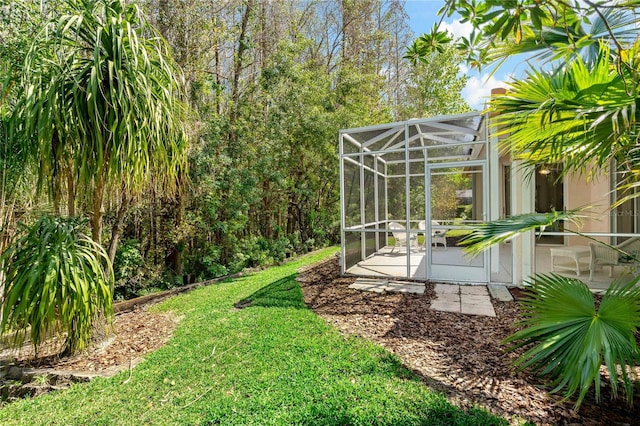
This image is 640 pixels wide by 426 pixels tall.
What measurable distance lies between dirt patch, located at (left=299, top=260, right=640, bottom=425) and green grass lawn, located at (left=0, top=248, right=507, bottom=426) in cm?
23

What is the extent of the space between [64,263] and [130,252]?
3148 mm

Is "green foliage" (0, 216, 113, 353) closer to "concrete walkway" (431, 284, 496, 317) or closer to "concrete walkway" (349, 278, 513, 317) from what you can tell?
"concrete walkway" (349, 278, 513, 317)

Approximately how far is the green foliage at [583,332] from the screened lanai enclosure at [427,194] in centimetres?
326

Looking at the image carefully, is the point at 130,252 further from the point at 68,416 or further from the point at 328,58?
the point at 328,58

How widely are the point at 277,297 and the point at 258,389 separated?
284 centimetres

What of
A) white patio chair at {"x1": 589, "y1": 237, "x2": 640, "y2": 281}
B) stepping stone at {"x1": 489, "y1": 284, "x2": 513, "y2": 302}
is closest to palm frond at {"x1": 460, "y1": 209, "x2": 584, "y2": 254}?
stepping stone at {"x1": 489, "y1": 284, "x2": 513, "y2": 302}

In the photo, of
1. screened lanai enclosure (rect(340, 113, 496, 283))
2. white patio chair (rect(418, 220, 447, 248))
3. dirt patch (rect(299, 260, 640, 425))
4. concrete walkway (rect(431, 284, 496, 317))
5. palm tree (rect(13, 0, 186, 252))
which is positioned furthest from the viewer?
white patio chair (rect(418, 220, 447, 248))

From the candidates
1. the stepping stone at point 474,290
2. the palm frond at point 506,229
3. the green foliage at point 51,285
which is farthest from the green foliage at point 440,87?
the green foliage at point 51,285

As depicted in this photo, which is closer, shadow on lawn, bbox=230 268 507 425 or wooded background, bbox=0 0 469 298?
shadow on lawn, bbox=230 268 507 425

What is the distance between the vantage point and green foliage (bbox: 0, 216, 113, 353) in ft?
10.5

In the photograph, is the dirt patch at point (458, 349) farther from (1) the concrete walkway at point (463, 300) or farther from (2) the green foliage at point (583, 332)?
(2) the green foliage at point (583, 332)

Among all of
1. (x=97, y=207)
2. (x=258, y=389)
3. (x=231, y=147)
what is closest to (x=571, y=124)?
(x=258, y=389)

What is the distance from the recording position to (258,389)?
280 centimetres

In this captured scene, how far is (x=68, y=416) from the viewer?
2645 millimetres
